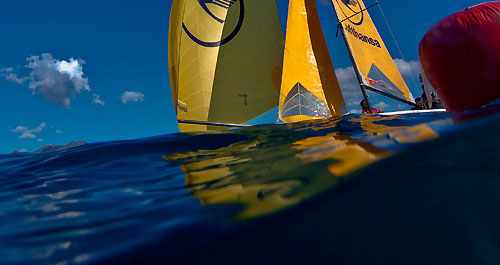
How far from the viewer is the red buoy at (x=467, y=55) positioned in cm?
188

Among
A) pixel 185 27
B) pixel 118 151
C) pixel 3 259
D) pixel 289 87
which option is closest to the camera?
pixel 3 259

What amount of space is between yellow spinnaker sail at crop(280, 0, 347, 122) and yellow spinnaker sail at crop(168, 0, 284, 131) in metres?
1.56

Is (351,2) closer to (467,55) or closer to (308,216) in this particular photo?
(467,55)

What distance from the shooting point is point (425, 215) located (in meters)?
1.01

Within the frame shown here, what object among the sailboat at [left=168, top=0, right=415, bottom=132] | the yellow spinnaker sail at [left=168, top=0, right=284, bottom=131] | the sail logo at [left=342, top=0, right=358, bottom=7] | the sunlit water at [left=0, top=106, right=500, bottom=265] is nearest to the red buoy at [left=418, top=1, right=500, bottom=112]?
the sunlit water at [left=0, top=106, right=500, bottom=265]

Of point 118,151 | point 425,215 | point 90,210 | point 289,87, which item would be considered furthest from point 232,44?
point 425,215

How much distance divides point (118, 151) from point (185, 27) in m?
7.19

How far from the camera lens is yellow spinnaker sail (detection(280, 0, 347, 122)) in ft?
25.8

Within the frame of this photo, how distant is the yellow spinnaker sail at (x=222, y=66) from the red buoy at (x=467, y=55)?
756 centimetres

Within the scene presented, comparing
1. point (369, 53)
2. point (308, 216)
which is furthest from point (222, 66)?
point (308, 216)

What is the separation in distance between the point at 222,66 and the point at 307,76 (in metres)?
3.26

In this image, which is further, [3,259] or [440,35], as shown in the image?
[440,35]

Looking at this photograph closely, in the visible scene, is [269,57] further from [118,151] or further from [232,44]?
[118,151]

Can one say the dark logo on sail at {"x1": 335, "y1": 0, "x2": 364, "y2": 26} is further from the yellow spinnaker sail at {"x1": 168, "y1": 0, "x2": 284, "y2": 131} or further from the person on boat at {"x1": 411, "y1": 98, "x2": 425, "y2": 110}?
the person on boat at {"x1": 411, "y1": 98, "x2": 425, "y2": 110}
